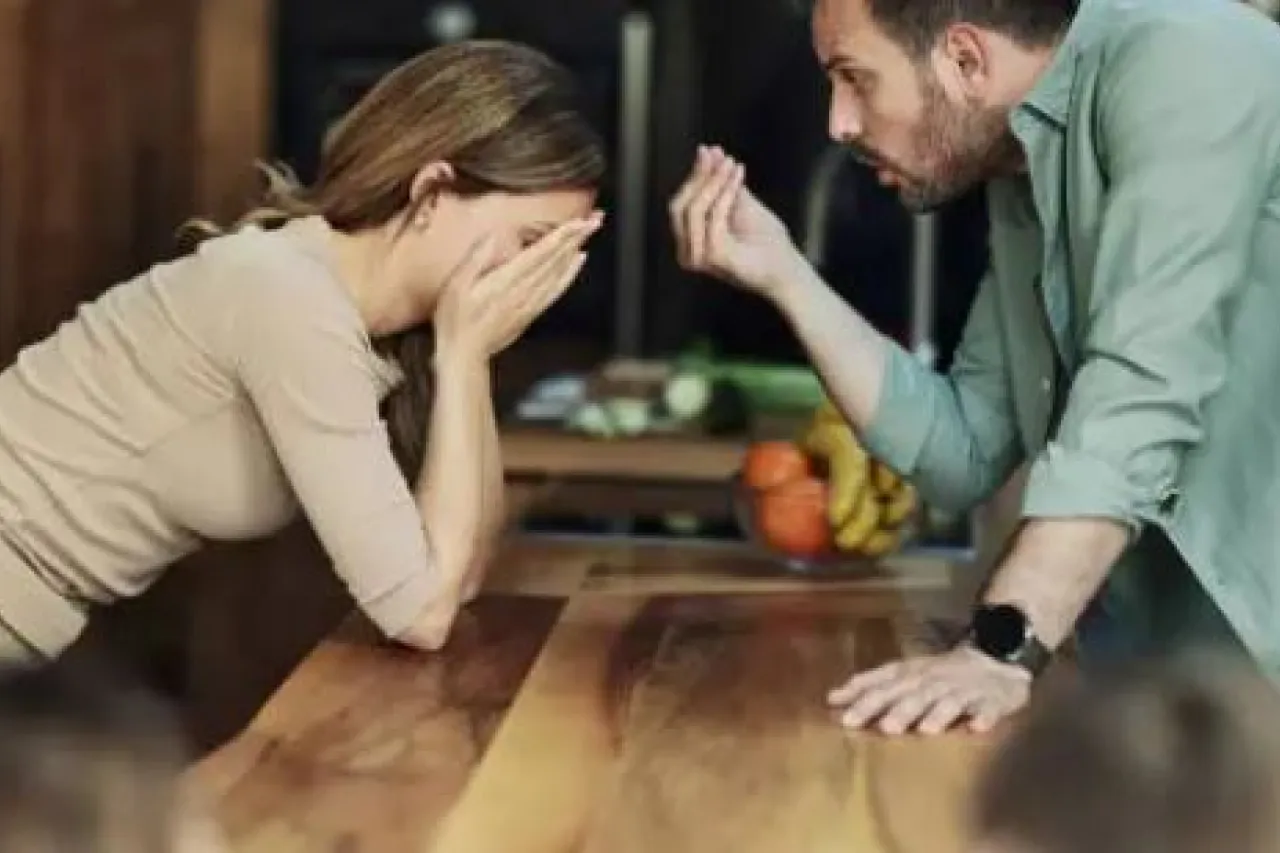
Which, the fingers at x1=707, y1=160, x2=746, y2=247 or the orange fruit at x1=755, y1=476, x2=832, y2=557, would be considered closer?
the fingers at x1=707, y1=160, x2=746, y2=247

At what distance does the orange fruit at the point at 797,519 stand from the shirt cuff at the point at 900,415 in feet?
0.51

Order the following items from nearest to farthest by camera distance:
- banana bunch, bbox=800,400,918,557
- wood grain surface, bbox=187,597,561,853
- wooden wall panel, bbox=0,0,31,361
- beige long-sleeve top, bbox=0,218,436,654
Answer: wood grain surface, bbox=187,597,561,853
beige long-sleeve top, bbox=0,218,436,654
banana bunch, bbox=800,400,918,557
wooden wall panel, bbox=0,0,31,361

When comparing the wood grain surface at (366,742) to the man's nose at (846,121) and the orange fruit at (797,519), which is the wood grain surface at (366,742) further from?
the man's nose at (846,121)

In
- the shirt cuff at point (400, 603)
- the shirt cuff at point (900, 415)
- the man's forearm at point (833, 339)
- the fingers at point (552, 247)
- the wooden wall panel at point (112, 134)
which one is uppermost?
the fingers at point (552, 247)

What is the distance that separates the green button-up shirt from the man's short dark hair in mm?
25

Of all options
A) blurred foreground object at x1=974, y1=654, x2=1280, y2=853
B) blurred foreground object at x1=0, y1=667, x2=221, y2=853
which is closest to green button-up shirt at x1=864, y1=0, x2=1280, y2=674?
blurred foreground object at x1=974, y1=654, x2=1280, y2=853

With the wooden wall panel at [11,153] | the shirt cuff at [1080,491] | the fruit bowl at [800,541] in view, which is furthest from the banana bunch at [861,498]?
the wooden wall panel at [11,153]

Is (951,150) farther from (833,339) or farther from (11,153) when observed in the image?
(11,153)

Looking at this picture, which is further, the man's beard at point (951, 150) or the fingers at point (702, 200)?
the fingers at point (702, 200)

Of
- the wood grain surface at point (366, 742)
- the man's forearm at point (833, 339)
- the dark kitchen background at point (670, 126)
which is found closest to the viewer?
the wood grain surface at point (366, 742)

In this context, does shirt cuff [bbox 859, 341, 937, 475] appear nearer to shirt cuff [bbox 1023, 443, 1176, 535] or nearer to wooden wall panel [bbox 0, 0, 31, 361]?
shirt cuff [bbox 1023, 443, 1176, 535]

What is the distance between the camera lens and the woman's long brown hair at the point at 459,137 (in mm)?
2145

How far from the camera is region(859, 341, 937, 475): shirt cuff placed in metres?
2.24

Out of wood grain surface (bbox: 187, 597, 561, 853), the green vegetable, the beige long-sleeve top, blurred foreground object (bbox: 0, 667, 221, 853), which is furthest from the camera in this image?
the green vegetable
